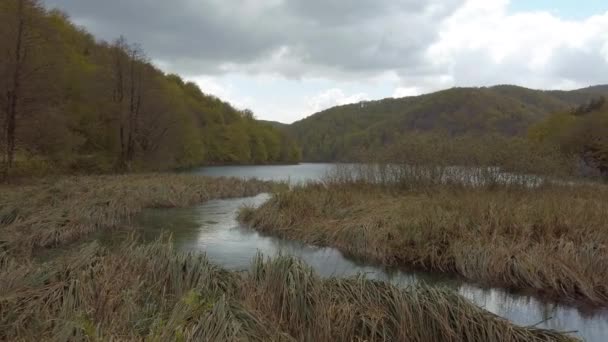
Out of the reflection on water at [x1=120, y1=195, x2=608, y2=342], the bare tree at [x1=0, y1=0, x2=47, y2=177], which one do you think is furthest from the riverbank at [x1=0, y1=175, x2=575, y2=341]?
the bare tree at [x1=0, y1=0, x2=47, y2=177]

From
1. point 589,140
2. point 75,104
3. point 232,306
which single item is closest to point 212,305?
point 232,306

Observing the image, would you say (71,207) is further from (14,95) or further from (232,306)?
(14,95)

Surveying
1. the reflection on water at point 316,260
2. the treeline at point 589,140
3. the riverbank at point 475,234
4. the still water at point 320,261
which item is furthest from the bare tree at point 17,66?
the treeline at point 589,140

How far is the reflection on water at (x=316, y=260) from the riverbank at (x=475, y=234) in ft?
1.52

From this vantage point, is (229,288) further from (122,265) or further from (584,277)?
(584,277)

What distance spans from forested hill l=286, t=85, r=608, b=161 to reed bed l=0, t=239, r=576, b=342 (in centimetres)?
4899

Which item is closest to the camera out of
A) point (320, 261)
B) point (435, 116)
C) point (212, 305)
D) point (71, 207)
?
point (212, 305)

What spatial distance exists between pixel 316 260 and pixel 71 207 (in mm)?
7658

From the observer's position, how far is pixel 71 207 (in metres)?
12.4

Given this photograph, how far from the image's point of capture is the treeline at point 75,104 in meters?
18.7

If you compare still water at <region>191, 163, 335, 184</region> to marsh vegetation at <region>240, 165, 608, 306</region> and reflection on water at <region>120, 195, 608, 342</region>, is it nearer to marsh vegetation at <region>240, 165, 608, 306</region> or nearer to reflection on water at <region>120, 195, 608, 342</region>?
marsh vegetation at <region>240, 165, 608, 306</region>

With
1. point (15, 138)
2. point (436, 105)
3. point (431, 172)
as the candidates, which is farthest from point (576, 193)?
point (436, 105)

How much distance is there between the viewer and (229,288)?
584 cm

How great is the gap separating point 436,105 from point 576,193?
314 ft
